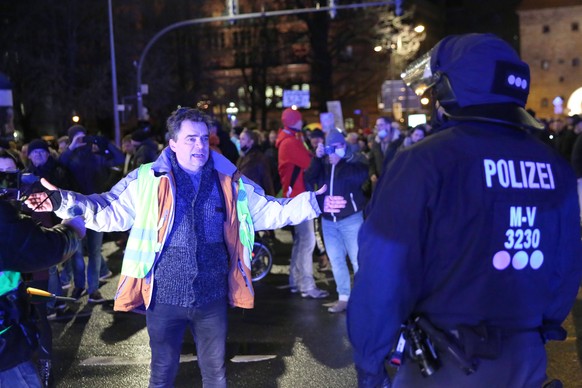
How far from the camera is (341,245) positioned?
8.57m

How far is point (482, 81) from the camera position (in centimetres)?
263

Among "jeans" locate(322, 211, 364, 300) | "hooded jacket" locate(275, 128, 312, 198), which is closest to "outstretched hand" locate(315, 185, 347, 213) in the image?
"jeans" locate(322, 211, 364, 300)

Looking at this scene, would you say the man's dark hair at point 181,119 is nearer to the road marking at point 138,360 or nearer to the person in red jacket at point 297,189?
the road marking at point 138,360

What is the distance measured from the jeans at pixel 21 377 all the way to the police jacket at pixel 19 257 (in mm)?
74

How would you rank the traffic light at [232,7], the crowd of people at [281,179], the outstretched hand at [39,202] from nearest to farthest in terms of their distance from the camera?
the outstretched hand at [39,202] → the crowd of people at [281,179] → the traffic light at [232,7]

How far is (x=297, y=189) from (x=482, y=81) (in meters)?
7.04

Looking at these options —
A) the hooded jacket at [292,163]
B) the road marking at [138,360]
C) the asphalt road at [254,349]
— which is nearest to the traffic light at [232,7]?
the hooded jacket at [292,163]

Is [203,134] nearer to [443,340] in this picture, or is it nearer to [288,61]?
[443,340]

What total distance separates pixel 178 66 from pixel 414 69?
1605 inches

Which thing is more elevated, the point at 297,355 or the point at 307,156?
the point at 307,156

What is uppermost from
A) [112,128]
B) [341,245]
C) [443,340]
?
[443,340]

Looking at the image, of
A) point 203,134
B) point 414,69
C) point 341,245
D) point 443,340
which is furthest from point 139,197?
point 341,245

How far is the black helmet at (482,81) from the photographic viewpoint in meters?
2.64

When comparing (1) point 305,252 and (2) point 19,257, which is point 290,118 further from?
(2) point 19,257
